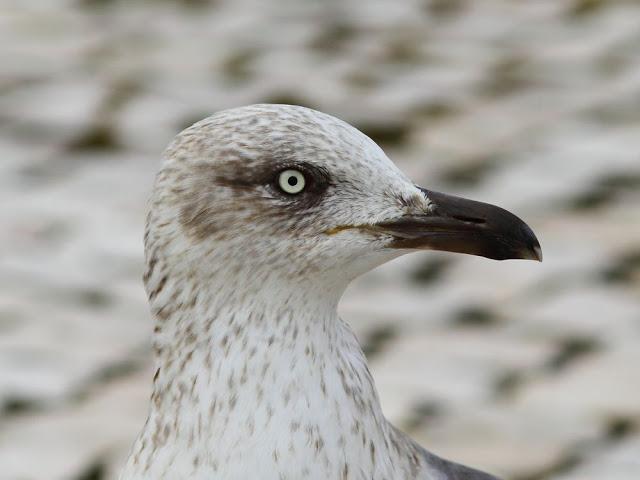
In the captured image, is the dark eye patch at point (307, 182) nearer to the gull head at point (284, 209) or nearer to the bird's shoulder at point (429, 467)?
the gull head at point (284, 209)

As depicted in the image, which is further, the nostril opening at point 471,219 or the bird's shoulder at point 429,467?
the bird's shoulder at point 429,467

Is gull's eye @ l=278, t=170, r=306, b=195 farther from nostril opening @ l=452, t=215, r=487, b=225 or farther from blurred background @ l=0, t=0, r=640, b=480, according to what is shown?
blurred background @ l=0, t=0, r=640, b=480

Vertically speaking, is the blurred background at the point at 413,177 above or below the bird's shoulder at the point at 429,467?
above

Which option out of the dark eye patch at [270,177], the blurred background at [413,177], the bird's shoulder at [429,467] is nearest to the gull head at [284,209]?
the dark eye patch at [270,177]

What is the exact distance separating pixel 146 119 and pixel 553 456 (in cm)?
303

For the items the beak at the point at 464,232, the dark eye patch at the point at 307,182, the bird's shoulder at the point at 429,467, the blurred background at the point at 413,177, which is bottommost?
the bird's shoulder at the point at 429,467

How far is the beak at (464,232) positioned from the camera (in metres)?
2.61

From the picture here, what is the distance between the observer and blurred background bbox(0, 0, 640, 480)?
14.9 feet

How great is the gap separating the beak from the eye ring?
5.9 inches

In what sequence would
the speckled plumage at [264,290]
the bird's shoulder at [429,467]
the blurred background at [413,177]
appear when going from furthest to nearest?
the blurred background at [413,177]
the bird's shoulder at [429,467]
the speckled plumage at [264,290]

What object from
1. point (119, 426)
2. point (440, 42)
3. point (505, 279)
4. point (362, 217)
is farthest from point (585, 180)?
point (362, 217)

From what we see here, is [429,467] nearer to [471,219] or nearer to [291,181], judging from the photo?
[471,219]

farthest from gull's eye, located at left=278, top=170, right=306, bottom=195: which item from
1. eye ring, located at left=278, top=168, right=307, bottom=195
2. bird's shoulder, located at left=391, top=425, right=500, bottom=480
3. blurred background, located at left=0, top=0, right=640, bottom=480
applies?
blurred background, located at left=0, top=0, right=640, bottom=480

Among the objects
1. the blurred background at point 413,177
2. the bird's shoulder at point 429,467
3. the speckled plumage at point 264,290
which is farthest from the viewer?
the blurred background at point 413,177
